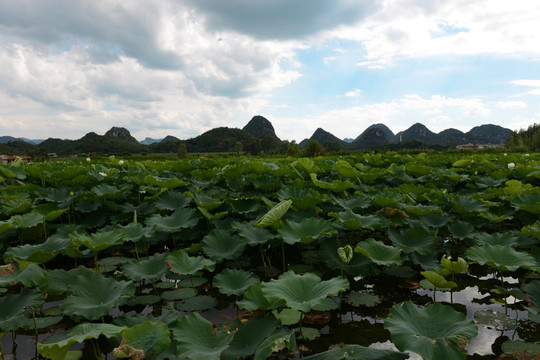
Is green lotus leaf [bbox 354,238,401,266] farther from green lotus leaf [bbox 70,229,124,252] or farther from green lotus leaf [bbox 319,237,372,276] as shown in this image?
green lotus leaf [bbox 70,229,124,252]

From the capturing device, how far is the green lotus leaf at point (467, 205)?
9.47 ft

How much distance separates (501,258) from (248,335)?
1695 millimetres

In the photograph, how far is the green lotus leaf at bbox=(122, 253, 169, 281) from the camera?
208cm

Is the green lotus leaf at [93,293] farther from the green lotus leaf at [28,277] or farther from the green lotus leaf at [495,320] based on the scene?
the green lotus leaf at [495,320]

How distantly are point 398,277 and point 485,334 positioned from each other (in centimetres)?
78

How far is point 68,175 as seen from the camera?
3992 millimetres

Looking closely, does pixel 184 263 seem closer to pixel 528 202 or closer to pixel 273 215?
pixel 273 215

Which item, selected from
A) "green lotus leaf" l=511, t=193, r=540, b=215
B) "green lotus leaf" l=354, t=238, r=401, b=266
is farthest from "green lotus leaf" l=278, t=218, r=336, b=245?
"green lotus leaf" l=511, t=193, r=540, b=215

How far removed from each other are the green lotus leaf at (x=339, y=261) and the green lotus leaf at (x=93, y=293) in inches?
50.0

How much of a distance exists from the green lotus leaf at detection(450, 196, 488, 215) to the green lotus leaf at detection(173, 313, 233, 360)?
2433 millimetres

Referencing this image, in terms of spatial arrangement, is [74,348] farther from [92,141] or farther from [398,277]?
[92,141]

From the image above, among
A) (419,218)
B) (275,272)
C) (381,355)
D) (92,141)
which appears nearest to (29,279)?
(275,272)

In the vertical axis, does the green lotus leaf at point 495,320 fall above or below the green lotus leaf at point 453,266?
below

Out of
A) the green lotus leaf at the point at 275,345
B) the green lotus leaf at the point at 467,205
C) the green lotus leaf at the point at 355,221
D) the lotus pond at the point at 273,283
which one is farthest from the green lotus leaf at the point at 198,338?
the green lotus leaf at the point at 467,205
